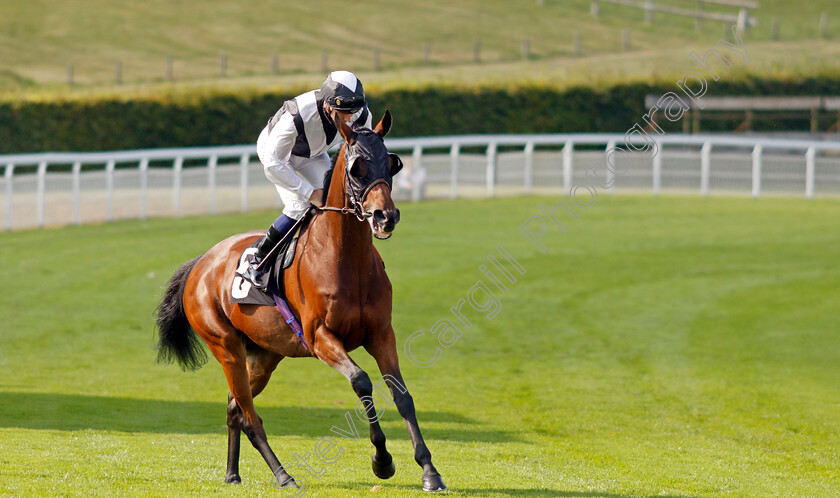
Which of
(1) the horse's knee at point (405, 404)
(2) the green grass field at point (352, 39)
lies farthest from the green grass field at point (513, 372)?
(2) the green grass field at point (352, 39)

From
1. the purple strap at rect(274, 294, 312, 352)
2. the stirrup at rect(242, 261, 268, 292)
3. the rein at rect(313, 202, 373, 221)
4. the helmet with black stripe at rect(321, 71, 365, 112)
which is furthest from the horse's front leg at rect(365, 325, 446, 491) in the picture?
the helmet with black stripe at rect(321, 71, 365, 112)

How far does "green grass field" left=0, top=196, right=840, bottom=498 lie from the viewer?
19.3 feet

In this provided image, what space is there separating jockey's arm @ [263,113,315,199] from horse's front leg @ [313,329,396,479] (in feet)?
2.89

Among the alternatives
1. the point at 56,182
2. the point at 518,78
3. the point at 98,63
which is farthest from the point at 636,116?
the point at 98,63

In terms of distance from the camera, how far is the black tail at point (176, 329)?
6535mm

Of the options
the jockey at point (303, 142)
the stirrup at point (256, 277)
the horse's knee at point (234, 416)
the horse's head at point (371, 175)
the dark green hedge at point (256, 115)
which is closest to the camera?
the horse's head at point (371, 175)

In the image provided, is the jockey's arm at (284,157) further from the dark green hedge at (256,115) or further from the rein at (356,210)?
the dark green hedge at (256,115)

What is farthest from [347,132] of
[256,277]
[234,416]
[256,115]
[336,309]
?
[256,115]

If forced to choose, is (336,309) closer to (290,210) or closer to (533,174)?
(290,210)

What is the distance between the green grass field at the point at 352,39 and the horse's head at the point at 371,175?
3129 centimetres

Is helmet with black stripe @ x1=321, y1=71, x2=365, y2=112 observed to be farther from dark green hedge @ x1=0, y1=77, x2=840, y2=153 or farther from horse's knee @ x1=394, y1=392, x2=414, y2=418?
dark green hedge @ x1=0, y1=77, x2=840, y2=153

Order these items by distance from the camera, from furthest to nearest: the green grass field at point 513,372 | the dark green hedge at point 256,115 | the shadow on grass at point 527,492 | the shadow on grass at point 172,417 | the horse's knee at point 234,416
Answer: the dark green hedge at point 256,115 < the shadow on grass at point 172,417 < the green grass field at point 513,372 < the horse's knee at point 234,416 < the shadow on grass at point 527,492

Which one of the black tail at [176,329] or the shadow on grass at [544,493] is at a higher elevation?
the black tail at [176,329]

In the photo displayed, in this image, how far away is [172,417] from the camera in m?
7.74
